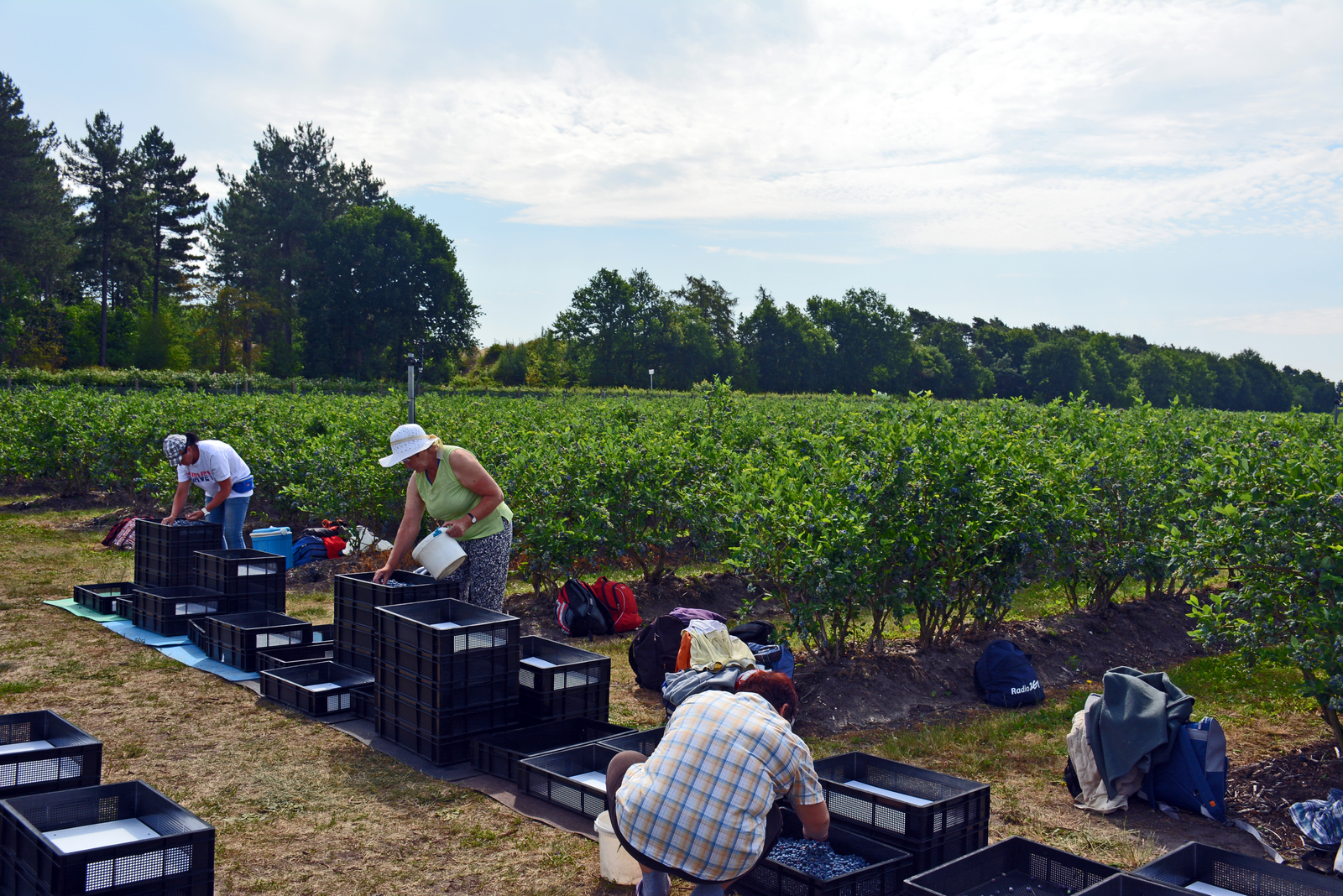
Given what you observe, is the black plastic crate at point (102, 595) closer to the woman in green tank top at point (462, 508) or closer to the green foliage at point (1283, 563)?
the woman in green tank top at point (462, 508)

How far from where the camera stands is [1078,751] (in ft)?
15.9

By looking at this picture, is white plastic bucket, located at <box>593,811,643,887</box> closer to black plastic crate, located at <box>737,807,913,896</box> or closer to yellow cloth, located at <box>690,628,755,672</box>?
black plastic crate, located at <box>737,807,913,896</box>

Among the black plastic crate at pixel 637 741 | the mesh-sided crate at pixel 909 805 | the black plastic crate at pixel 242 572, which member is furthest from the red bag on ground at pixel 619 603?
the mesh-sided crate at pixel 909 805

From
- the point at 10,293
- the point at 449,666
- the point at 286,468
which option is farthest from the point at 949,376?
the point at 449,666

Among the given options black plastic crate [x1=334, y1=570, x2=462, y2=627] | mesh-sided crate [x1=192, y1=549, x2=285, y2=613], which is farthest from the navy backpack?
mesh-sided crate [x1=192, y1=549, x2=285, y2=613]

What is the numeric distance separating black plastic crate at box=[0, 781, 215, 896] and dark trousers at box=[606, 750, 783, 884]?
4.59 ft

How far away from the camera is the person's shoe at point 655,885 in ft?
11.6

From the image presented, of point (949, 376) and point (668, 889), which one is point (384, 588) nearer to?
point (668, 889)

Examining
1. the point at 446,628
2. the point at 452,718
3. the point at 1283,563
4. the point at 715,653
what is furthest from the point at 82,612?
the point at 1283,563

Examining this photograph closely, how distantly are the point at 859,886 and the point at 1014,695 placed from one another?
331 cm

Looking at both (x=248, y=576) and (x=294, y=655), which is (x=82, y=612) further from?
(x=294, y=655)

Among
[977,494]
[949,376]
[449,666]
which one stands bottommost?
[449,666]

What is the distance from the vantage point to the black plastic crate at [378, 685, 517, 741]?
512cm

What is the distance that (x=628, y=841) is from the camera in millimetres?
3332
